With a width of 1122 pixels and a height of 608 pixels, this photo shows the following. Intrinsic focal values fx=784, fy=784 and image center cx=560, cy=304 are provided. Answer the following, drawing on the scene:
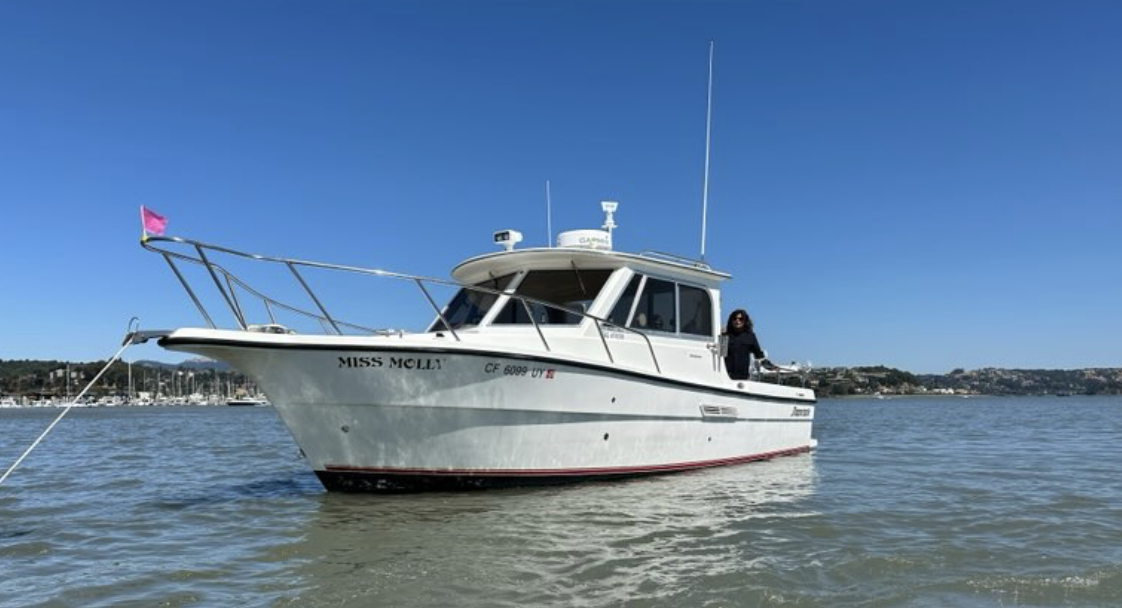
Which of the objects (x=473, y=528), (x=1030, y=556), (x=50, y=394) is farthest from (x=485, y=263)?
(x=50, y=394)

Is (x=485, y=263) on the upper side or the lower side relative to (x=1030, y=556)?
upper

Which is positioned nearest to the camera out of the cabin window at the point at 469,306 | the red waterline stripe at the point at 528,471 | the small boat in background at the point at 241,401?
the red waterline stripe at the point at 528,471

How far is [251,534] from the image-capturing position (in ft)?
21.2

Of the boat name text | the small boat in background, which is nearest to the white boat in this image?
the boat name text

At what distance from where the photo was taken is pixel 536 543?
231 inches

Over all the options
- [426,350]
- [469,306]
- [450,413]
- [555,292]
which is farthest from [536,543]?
[555,292]

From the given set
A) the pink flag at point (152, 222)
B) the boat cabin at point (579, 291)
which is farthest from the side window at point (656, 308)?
the pink flag at point (152, 222)

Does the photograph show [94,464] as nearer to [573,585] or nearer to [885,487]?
[573,585]

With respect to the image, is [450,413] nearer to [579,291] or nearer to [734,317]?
[579,291]

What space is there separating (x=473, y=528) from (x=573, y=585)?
183cm

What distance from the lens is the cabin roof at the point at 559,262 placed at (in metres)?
9.41

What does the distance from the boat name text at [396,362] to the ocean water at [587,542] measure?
132 centimetres

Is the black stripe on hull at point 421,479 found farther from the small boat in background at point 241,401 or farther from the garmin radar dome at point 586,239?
the small boat in background at point 241,401

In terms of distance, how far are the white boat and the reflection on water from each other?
0.44 meters
